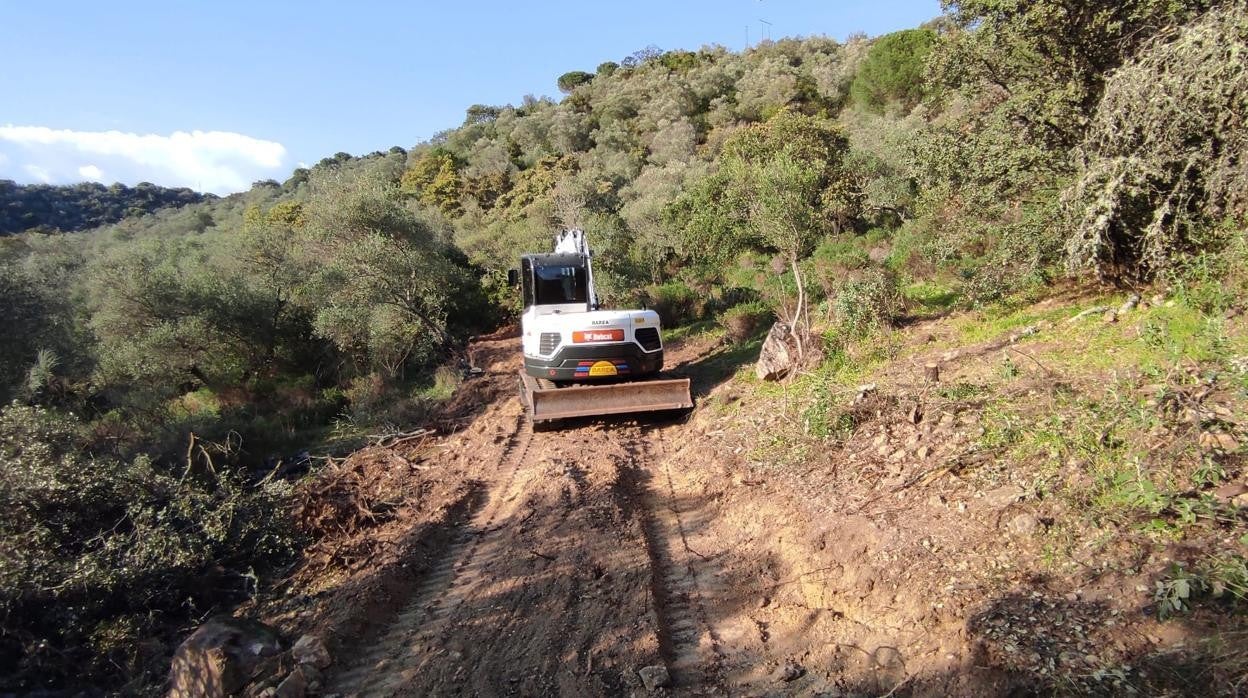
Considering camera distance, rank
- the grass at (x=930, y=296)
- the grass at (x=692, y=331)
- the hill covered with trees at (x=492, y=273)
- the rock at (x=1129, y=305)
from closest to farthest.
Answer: the hill covered with trees at (x=492, y=273), the rock at (x=1129, y=305), the grass at (x=930, y=296), the grass at (x=692, y=331)

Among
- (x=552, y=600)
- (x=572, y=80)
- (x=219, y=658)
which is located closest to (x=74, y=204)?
(x=572, y=80)

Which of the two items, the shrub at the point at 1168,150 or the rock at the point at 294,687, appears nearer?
the rock at the point at 294,687

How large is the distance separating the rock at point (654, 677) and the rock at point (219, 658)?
2.62 meters

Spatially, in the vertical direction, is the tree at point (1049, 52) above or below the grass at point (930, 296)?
above

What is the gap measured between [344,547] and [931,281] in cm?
1359

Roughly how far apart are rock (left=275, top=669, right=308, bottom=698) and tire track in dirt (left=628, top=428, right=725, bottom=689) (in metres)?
2.26

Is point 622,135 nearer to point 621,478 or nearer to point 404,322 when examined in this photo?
point 404,322

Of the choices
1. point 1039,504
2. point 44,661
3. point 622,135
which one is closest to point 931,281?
point 1039,504

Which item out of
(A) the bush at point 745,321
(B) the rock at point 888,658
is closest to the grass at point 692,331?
(A) the bush at point 745,321

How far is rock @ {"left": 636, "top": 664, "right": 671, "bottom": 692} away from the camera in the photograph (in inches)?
142

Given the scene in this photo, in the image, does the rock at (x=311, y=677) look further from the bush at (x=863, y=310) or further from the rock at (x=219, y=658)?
the bush at (x=863, y=310)

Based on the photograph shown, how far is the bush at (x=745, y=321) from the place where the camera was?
573 inches

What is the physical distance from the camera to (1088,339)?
702 cm

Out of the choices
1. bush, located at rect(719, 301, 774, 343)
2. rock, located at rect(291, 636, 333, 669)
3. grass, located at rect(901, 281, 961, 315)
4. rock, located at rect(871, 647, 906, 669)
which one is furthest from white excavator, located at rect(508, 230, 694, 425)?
grass, located at rect(901, 281, 961, 315)
